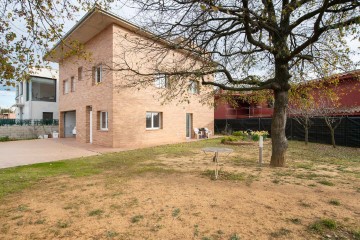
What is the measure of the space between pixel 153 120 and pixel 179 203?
10918mm

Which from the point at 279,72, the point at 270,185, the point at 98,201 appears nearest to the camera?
the point at 98,201

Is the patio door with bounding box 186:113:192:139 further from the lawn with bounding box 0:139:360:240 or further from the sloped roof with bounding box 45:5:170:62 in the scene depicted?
the lawn with bounding box 0:139:360:240

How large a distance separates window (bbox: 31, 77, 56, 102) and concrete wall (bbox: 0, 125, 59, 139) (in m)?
5.37

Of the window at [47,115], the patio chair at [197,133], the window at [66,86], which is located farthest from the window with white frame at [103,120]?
the window at [47,115]

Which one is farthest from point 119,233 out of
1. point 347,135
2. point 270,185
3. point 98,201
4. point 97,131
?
point 347,135

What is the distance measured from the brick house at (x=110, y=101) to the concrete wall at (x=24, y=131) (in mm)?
3707

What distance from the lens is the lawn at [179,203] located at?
3.11m

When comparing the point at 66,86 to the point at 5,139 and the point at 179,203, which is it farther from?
the point at 179,203

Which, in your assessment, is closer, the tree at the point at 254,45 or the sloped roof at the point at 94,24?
the tree at the point at 254,45

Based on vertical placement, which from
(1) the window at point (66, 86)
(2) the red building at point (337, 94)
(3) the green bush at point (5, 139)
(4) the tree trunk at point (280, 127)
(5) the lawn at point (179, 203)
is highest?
(1) the window at point (66, 86)

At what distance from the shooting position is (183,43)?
6047 mm

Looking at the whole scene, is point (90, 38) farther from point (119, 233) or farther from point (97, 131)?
point (119, 233)

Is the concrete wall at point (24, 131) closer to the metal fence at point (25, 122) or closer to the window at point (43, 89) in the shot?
the metal fence at point (25, 122)

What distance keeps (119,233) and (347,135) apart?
14987mm
